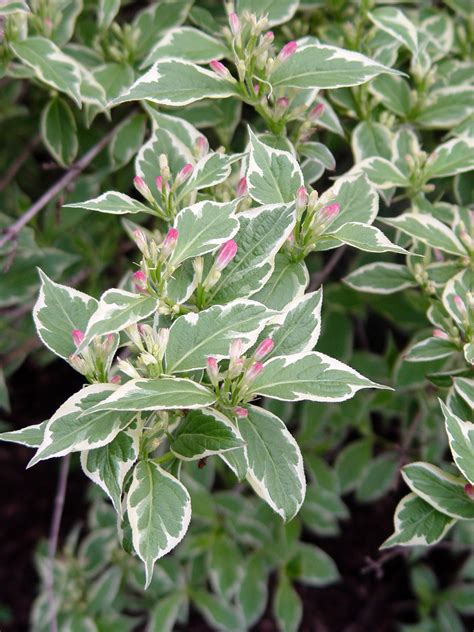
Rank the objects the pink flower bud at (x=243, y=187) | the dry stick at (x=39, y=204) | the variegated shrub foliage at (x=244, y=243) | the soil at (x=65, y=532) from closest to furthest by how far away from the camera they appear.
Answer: the variegated shrub foliage at (x=244, y=243), the pink flower bud at (x=243, y=187), the dry stick at (x=39, y=204), the soil at (x=65, y=532)

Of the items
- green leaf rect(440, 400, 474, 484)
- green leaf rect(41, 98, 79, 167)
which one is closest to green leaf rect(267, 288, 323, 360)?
green leaf rect(440, 400, 474, 484)

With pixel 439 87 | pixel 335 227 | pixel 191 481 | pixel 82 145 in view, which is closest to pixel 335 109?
pixel 439 87

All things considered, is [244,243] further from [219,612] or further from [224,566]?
[219,612]

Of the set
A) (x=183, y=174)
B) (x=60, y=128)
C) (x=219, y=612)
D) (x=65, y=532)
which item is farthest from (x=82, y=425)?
(x=65, y=532)

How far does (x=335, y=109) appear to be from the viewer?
1.58 metres

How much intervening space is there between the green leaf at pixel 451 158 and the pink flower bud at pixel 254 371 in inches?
22.8

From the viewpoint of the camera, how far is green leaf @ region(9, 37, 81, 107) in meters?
1.31

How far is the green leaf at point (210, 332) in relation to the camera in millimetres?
958

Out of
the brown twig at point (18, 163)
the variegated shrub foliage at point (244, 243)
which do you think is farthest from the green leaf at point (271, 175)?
the brown twig at point (18, 163)

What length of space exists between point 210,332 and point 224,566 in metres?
1.18

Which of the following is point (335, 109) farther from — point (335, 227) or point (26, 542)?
point (26, 542)

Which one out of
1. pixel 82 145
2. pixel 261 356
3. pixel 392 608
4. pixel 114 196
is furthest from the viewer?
pixel 392 608

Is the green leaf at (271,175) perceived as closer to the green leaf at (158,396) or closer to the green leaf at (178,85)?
the green leaf at (178,85)

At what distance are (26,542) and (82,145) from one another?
58.7 inches
